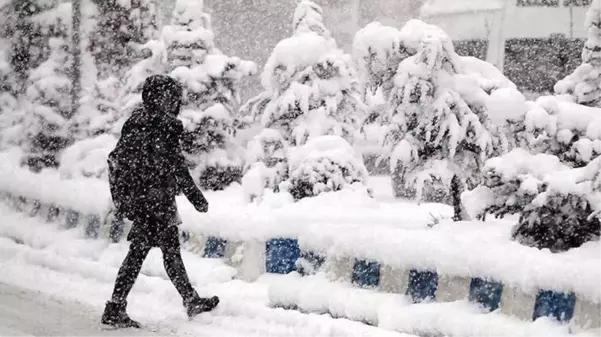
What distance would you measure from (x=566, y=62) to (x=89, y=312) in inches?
927

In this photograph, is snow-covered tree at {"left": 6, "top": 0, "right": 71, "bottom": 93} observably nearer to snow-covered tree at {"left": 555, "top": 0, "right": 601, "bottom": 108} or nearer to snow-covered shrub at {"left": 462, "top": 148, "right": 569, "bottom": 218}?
snow-covered tree at {"left": 555, "top": 0, "right": 601, "bottom": 108}

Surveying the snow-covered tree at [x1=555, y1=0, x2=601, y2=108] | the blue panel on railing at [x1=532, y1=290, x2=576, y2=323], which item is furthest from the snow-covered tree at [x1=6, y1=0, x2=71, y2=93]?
the blue panel on railing at [x1=532, y1=290, x2=576, y2=323]

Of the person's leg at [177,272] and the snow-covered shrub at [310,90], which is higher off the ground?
the snow-covered shrub at [310,90]

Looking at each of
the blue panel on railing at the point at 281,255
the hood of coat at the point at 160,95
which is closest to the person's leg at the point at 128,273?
the hood of coat at the point at 160,95

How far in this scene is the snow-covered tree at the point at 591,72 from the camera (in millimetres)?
7152

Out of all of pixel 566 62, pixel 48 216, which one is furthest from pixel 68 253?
pixel 566 62

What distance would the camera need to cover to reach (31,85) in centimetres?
1842

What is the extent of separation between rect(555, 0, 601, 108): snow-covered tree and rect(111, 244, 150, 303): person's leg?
3.79 metres

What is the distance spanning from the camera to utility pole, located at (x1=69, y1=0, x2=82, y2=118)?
17859mm

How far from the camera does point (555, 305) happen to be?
218 inches

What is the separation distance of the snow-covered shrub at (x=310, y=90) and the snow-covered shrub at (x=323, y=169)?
Answer: 0.72 metres

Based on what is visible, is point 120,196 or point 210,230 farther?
point 210,230

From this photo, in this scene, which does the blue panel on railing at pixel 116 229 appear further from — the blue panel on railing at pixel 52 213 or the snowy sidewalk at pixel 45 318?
the snowy sidewalk at pixel 45 318

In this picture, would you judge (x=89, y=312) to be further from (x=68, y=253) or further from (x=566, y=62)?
(x=566, y=62)
